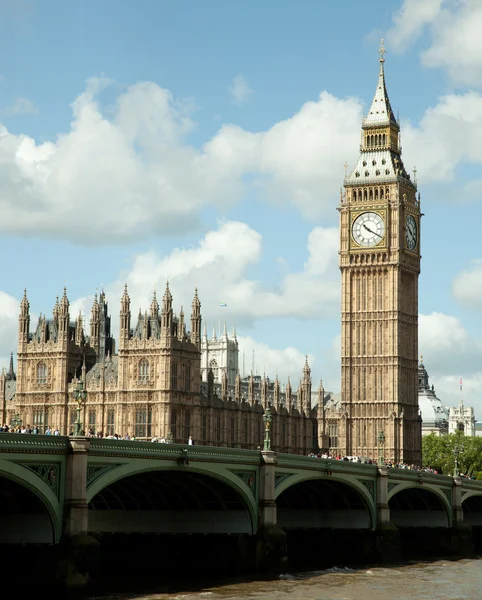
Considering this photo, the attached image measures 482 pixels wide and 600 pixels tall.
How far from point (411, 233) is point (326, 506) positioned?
67.8 meters

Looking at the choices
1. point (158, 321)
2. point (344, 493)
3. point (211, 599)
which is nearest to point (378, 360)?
point (158, 321)

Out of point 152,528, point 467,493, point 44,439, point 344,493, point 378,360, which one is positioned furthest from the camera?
point 378,360

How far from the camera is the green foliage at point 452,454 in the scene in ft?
532

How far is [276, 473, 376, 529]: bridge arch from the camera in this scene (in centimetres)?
7719

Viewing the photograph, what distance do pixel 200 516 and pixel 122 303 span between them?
173ft

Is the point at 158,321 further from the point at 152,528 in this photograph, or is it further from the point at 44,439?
the point at 44,439

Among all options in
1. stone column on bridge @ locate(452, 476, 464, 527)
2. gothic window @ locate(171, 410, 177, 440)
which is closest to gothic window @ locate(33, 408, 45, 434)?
gothic window @ locate(171, 410, 177, 440)

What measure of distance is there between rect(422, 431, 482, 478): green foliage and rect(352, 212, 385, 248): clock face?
3330 centimetres

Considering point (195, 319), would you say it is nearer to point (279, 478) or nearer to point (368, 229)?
point (368, 229)

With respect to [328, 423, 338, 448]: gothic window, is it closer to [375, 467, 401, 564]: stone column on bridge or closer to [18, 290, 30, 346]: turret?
[18, 290, 30, 346]: turret

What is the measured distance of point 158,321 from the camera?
117375 mm

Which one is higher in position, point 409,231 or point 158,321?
point 409,231

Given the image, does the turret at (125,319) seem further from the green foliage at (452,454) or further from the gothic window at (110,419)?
the green foliage at (452,454)

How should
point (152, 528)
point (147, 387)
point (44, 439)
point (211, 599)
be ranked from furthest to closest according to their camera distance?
point (147, 387) < point (152, 528) < point (211, 599) < point (44, 439)
